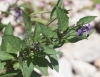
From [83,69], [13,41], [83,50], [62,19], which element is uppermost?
[62,19]

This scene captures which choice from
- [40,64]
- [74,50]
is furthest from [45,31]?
[74,50]

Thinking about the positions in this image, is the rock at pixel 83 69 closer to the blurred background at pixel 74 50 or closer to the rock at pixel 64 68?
the blurred background at pixel 74 50

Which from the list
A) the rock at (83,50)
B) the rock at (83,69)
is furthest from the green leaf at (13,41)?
the rock at (83,50)

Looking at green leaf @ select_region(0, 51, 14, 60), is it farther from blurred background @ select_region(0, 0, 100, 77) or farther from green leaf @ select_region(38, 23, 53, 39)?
blurred background @ select_region(0, 0, 100, 77)

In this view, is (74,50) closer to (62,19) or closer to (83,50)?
(83,50)

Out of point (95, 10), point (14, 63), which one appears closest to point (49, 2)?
point (95, 10)

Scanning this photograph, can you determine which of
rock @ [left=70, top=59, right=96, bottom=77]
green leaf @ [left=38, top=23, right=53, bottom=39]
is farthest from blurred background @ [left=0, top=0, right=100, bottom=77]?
green leaf @ [left=38, top=23, right=53, bottom=39]
